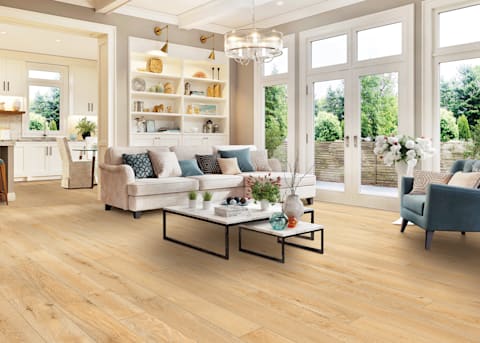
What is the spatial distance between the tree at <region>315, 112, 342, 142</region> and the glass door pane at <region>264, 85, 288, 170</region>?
682 mm

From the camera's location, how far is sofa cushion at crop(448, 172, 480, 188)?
3.99m

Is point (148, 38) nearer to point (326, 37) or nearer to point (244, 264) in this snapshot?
point (326, 37)

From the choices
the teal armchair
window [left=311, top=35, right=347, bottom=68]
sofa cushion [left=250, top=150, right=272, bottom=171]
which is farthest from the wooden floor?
window [left=311, top=35, right=347, bottom=68]

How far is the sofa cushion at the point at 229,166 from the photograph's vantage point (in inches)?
251

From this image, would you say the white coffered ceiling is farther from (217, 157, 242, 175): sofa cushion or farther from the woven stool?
the woven stool

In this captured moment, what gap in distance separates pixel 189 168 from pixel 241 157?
932 millimetres

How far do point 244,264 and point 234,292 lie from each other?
2.07 ft

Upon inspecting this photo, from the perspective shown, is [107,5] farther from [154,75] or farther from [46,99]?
[46,99]

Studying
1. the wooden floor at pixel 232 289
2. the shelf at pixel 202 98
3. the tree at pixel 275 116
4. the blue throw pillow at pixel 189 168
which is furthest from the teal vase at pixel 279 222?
the shelf at pixel 202 98

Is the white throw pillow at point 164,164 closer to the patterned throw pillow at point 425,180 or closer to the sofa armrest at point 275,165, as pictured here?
the sofa armrest at point 275,165

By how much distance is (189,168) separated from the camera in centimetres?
609

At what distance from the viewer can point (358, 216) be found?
5.51m

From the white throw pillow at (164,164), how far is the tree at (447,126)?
136 inches

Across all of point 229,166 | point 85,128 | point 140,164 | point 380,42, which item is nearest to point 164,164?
point 140,164
